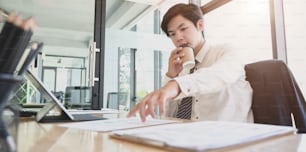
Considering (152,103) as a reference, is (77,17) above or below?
above

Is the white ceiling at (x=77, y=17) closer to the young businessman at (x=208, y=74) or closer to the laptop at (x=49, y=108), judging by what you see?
the young businessman at (x=208, y=74)

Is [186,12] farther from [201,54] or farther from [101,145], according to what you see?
[101,145]

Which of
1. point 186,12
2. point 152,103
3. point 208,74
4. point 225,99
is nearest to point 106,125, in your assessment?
point 152,103

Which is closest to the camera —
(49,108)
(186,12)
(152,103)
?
(152,103)

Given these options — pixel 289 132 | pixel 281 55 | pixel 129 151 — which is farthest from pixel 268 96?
pixel 129 151

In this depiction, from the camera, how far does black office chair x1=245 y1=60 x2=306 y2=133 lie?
1.10 metres

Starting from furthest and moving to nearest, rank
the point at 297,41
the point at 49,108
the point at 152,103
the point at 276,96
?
the point at 297,41
the point at 276,96
the point at 49,108
the point at 152,103

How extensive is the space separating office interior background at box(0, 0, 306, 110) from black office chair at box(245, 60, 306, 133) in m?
0.20

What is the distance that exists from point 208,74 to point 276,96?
47 centimetres

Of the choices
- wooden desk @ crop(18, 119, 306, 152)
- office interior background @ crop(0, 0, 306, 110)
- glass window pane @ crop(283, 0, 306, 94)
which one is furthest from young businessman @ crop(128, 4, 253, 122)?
glass window pane @ crop(283, 0, 306, 94)

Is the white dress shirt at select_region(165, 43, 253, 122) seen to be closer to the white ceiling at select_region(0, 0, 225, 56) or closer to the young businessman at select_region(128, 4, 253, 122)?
the young businessman at select_region(128, 4, 253, 122)

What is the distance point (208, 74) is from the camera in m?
0.91

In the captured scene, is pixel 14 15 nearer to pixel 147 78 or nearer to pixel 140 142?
pixel 140 142

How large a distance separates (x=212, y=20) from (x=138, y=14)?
2.01 meters
